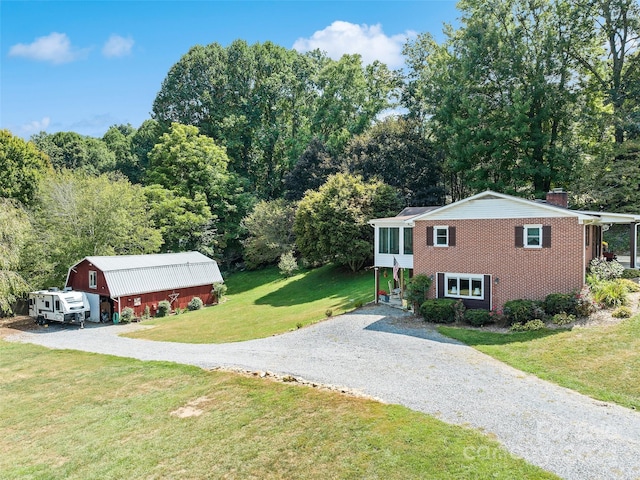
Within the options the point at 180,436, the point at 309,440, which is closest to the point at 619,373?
the point at 309,440

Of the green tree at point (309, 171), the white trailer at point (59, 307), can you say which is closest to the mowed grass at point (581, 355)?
the white trailer at point (59, 307)

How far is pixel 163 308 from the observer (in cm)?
3014

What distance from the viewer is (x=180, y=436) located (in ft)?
34.7

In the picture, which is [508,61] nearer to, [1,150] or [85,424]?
[85,424]

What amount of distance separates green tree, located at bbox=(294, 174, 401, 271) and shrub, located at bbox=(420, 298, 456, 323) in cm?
1197

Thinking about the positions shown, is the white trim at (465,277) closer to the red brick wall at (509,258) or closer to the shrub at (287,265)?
the red brick wall at (509,258)

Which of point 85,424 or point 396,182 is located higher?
point 396,182

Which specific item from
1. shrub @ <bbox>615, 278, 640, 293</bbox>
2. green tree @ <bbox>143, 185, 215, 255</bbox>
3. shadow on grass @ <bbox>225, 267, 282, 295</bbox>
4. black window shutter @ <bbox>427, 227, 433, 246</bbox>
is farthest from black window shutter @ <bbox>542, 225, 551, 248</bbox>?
green tree @ <bbox>143, 185, 215, 255</bbox>

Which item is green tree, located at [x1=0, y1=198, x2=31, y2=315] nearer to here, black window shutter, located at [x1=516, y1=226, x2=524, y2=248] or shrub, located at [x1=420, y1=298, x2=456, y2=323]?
shrub, located at [x1=420, y1=298, x2=456, y2=323]

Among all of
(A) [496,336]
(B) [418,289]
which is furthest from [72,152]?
(A) [496,336]

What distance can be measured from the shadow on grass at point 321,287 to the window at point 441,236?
7111 mm

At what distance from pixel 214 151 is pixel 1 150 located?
18940 mm

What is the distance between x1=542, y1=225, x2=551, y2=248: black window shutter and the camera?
59.7 ft

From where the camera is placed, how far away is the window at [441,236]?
2064 cm
